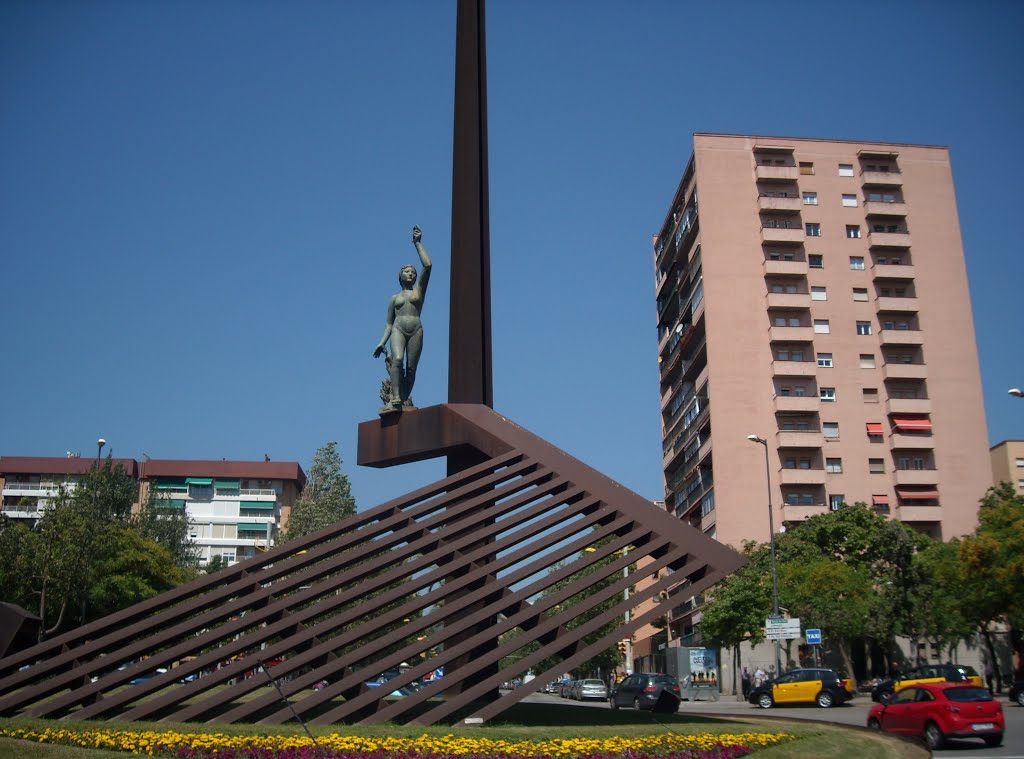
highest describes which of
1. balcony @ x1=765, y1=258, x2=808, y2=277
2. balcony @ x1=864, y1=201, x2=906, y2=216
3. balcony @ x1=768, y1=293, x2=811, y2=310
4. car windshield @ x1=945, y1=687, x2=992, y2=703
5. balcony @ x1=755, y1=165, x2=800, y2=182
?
balcony @ x1=755, y1=165, x2=800, y2=182

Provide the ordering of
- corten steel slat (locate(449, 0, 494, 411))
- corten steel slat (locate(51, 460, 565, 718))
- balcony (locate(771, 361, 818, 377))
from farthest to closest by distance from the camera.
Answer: balcony (locate(771, 361, 818, 377)) < corten steel slat (locate(449, 0, 494, 411)) < corten steel slat (locate(51, 460, 565, 718))

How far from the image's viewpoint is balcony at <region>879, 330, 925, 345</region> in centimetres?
6119

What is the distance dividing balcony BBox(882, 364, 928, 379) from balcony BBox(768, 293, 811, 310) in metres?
6.22

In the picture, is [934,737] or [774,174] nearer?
[934,737]

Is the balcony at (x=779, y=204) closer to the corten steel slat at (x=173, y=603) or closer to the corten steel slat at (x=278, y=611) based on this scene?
the corten steel slat at (x=173, y=603)

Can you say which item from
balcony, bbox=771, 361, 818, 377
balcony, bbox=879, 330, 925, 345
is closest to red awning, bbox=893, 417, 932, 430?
balcony, bbox=879, 330, 925, 345

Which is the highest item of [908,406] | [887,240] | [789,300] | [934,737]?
[887,240]

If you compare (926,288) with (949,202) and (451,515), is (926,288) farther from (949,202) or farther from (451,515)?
(451,515)

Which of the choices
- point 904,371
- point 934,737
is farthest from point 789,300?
point 934,737

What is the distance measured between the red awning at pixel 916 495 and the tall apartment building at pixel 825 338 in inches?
4.7

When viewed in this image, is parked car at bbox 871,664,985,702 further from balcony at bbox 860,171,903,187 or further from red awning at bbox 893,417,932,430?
balcony at bbox 860,171,903,187

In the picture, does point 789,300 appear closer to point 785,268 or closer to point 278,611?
point 785,268

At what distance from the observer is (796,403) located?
194 feet

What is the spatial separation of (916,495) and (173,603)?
171 ft
